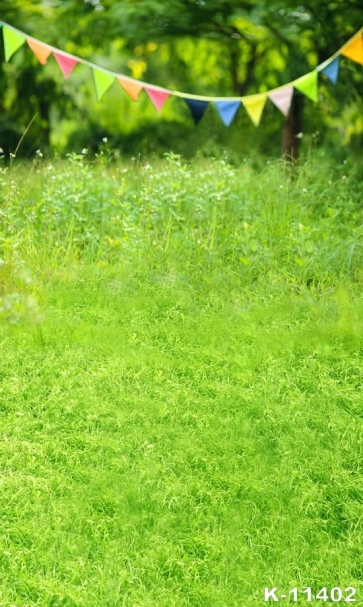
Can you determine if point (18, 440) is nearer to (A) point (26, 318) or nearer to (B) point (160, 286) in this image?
(A) point (26, 318)

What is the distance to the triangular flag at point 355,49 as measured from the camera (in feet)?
20.8

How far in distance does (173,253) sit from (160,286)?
1.42 feet

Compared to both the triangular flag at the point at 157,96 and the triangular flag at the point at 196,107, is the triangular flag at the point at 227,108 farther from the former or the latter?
the triangular flag at the point at 157,96

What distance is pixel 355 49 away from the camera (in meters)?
6.36

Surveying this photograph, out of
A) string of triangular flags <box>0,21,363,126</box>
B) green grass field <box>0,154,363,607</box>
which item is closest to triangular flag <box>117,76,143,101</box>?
string of triangular flags <box>0,21,363,126</box>

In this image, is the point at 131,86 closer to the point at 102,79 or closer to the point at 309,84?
the point at 102,79

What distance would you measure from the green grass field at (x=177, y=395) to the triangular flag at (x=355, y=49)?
1.20 m

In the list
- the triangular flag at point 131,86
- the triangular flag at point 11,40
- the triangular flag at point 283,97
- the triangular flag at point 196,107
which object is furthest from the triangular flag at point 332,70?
the triangular flag at point 11,40

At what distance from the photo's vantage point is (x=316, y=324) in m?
5.38

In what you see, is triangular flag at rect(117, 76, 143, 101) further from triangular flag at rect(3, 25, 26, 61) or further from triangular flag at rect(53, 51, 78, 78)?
triangular flag at rect(3, 25, 26, 61)

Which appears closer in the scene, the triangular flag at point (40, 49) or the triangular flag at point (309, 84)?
the triangular flag at point (309, 84)

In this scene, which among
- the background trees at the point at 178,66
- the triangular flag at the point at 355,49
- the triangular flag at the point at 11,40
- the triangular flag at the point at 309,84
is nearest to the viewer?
the triangular flag at the point at 355,49

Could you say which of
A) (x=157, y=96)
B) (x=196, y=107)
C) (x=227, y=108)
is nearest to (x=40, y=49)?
(x=157, y=96)

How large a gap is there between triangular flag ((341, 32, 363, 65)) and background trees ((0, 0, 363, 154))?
63.0 inches
